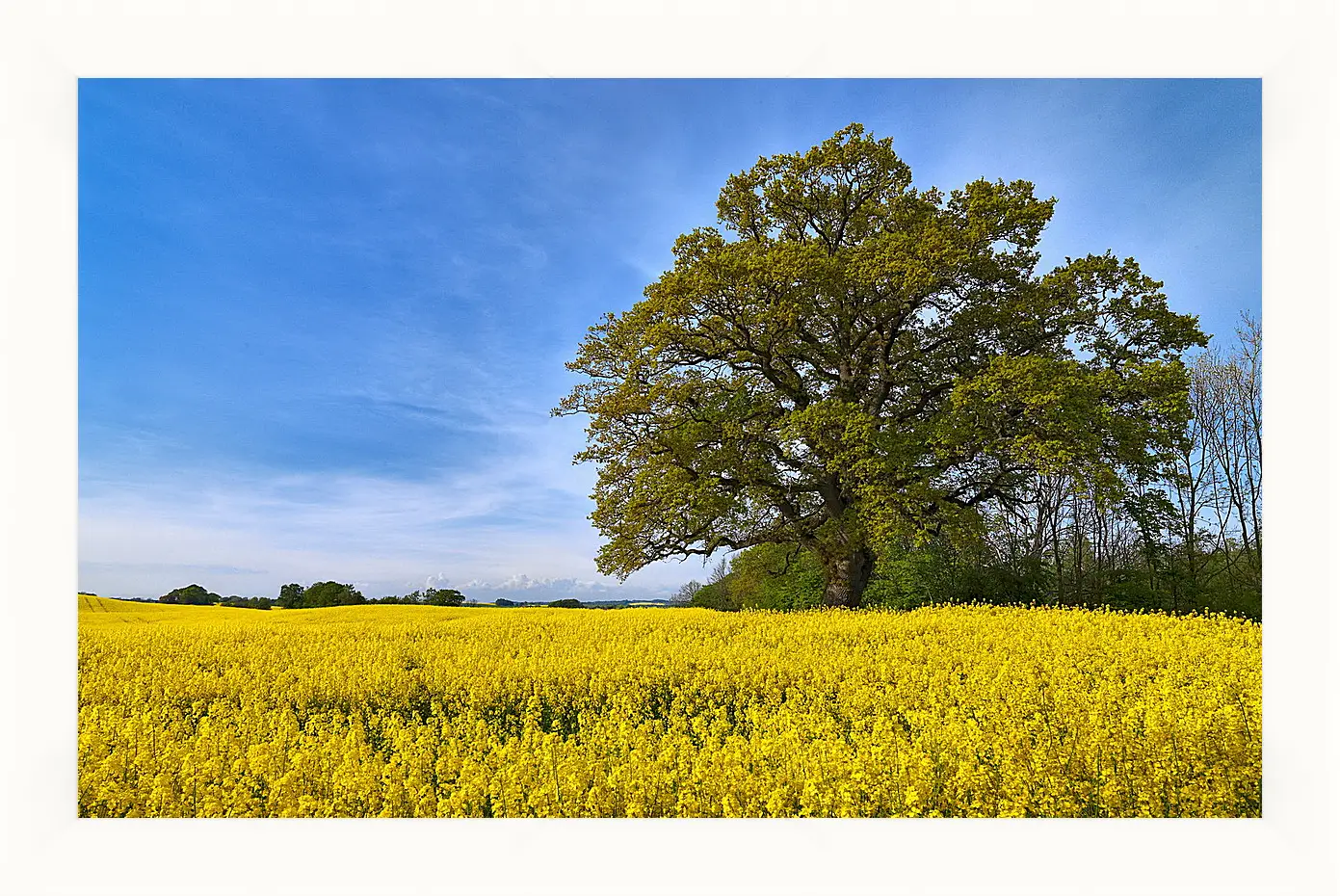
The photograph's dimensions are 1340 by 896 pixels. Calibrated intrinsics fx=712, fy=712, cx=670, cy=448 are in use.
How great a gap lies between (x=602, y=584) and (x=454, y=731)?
8.93 ft

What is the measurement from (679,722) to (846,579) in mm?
4576

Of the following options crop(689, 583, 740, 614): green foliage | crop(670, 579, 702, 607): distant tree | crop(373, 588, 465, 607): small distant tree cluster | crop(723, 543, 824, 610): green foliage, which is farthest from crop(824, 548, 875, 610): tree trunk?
crop(373, 588, 465, 607): small distant tree cluster

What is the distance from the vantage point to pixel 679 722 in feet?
9.28

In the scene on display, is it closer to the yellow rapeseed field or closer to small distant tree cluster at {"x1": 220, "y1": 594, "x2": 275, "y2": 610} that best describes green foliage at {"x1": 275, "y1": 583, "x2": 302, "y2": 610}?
small distant tree cluster at {"x1": 220, "y1": 594, "x2": 275, "y2": 610}

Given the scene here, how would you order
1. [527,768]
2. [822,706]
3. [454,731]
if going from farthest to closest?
[822,706] < [454,731] < [527,768]

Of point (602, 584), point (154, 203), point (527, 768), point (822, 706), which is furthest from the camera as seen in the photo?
point (602, 584)

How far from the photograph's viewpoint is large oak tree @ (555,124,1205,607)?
5.90 m

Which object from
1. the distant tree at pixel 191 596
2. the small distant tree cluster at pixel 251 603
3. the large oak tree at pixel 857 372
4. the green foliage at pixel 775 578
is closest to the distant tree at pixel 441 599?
the small distant tree cluster at pixel 251 603

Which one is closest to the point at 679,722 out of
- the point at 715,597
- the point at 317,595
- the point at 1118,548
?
the point at 317,595

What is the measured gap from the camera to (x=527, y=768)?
7.80 feet
